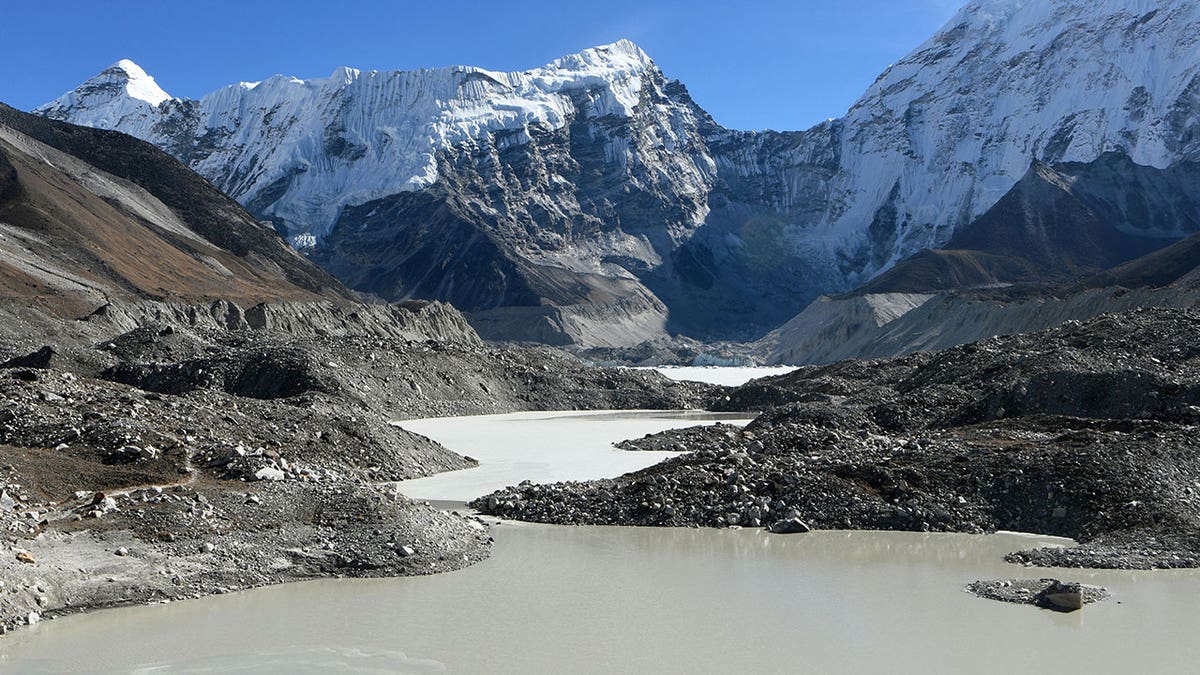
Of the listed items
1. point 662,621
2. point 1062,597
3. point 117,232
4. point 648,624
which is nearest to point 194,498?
point 648,624

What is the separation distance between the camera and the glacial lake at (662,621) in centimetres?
1433

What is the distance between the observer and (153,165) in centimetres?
13512

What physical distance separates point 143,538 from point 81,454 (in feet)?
21.1

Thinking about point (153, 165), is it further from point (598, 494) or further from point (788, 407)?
point (598, 494)

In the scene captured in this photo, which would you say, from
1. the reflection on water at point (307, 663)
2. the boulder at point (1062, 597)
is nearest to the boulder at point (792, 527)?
the boulder at point (1062, 597)

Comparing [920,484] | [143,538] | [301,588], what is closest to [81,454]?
[143,538]

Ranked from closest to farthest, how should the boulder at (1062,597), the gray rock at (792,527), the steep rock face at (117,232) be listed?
1. the boulder at (1062,597)
2. the gray rock at (792,527)
3. the steep rock face at (117,232)

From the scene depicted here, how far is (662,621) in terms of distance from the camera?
53.9 ft

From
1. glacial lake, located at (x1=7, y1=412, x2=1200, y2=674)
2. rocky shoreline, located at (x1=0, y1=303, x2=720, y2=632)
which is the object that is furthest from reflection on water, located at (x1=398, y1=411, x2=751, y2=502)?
glacial lake, located at (x1=7, y1=412, x2=1200, y2=674)

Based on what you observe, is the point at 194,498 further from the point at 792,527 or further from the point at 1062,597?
the point at 1062,597

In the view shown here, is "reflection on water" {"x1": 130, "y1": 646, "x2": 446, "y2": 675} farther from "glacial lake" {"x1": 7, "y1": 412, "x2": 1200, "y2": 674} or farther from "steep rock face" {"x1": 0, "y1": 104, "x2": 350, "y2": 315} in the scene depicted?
→ "steep rock face" {"x1": 0, "y1": 104, "x2": 350, "y2": 315}

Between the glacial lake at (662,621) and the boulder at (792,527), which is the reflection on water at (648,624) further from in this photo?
the boulder at (792,527)

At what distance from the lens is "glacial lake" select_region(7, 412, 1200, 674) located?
1433cm

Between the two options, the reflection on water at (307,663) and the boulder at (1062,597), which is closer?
the reflection on water at (307,663)
